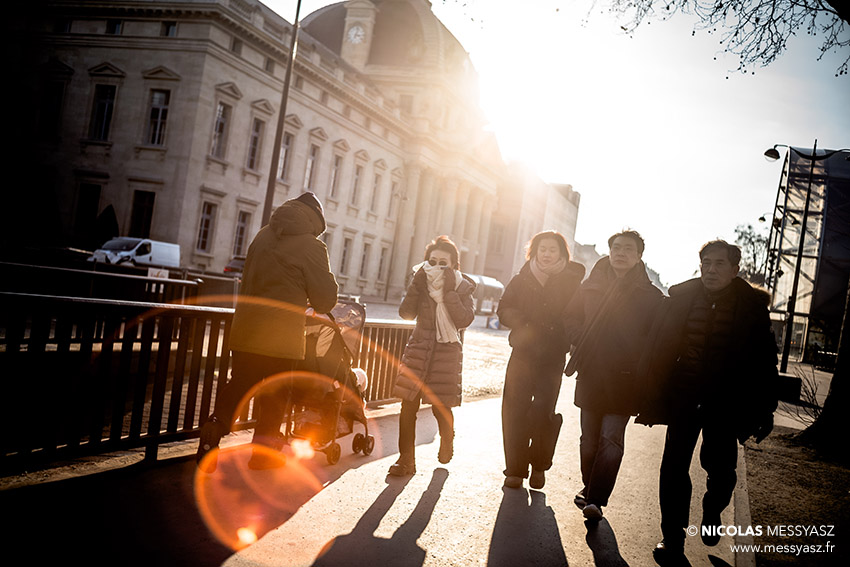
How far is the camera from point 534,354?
520 centimetres

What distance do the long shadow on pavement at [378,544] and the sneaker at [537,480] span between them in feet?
3.48

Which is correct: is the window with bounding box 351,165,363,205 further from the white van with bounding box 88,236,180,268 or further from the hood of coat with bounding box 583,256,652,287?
the hood of coat with bounding box 583,256,652,287

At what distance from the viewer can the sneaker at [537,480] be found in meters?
5.33

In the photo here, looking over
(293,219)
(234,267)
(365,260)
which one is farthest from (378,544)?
(365,260)

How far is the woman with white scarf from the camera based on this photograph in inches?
212

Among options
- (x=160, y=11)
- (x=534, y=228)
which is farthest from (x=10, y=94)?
(x=534, y=228)

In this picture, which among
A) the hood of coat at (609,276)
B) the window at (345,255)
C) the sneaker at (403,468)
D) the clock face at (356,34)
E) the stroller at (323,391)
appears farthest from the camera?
the clock face at (356,34)

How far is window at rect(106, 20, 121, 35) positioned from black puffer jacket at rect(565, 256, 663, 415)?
35.6 m

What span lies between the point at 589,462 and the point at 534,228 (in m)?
88.2

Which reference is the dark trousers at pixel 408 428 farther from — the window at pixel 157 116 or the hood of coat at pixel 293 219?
the window at pixel 157 116

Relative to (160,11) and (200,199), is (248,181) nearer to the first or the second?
(200,199)

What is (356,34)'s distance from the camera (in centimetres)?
6038

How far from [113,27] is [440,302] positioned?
35.1 metres

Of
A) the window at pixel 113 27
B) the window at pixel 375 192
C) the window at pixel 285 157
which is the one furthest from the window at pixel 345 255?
the window at pixel 113 27
